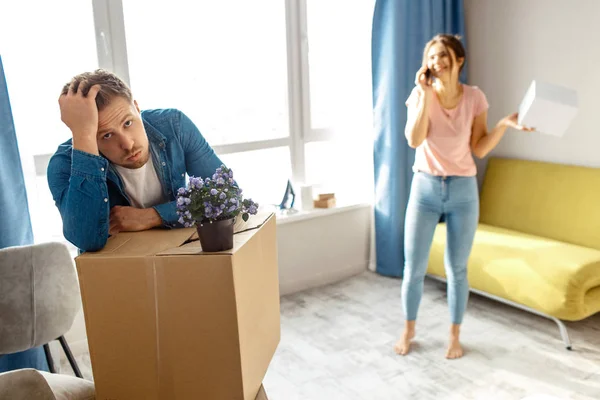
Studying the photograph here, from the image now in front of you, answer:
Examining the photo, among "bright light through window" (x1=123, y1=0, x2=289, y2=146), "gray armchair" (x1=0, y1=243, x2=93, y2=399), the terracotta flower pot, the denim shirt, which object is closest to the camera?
the terracotta flower pot

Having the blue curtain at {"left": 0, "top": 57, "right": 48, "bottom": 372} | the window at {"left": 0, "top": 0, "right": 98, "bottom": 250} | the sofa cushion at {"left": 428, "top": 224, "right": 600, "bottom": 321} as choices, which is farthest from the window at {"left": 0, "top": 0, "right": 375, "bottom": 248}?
the sofa cushion at {"left": 428, "top": 224, "right": 600, "bottom": 321}

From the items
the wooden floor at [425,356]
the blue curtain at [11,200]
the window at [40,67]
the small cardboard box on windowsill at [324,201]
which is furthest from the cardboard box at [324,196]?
the blue curtain at [11,200]

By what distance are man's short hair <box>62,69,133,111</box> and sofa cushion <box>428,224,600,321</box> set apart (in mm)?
2140

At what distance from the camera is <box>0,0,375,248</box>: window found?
2486mm

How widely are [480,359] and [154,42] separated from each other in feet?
7.04

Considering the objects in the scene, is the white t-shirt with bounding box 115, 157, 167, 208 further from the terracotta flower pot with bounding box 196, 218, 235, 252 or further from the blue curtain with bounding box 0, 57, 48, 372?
the blue curtain with bounding box 0, 57, 48, 372

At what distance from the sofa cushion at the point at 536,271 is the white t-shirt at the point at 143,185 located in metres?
1.97

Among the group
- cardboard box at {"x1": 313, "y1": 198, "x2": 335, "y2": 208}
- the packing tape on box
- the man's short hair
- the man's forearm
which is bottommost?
cardboard box at {"x1": 313, "y1": 198, "x2": 335, "y2": 208}

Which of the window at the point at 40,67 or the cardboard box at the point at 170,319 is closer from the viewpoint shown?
the cardboard box at the point at 170,319

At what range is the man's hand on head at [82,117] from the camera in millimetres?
1116

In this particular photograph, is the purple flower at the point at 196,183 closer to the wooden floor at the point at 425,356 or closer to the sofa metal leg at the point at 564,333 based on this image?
the wooden floor at the point at 425,356

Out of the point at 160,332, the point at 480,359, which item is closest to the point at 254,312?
the point at 160,332

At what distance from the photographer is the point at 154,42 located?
2.78 m

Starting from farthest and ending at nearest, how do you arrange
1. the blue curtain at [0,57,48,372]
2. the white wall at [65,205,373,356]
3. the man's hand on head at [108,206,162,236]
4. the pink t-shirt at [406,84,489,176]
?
A: 1. the white wall at [65,205,373,356]
2. the pink t-shirt at [406,84,489,176]
3. the blue curtain at [0,57,48,372]
4. the man's hand on head at [108,206,162,236]
